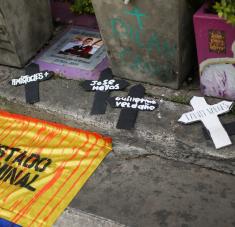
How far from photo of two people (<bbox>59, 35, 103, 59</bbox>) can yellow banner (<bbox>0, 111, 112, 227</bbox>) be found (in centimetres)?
75

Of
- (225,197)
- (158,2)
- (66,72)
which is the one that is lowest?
(225,197)

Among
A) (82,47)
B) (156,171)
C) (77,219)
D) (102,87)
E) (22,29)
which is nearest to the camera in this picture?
(77,219)

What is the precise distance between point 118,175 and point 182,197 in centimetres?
46

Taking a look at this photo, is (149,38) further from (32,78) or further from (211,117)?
(32,78)

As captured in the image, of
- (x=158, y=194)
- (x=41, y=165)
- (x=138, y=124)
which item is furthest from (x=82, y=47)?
(x=158, y=194)

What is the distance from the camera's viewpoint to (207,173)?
2.94 meters

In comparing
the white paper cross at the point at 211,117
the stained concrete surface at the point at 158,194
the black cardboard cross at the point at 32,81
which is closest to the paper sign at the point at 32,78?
the black cardboard cross at the point at 32,81

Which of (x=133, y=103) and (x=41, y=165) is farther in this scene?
(x=133, y=103)

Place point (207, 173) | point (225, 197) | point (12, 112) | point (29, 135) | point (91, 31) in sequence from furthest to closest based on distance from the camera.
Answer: point (91, 31) → point (12, 112) → point (29, 135) → point (207, 173) → point (225, 197)

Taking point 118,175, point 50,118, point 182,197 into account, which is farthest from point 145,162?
point 50,118

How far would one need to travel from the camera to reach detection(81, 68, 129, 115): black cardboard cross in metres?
3.37

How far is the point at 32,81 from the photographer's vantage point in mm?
3684

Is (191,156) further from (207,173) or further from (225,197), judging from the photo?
(225,197)

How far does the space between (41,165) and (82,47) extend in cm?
126
